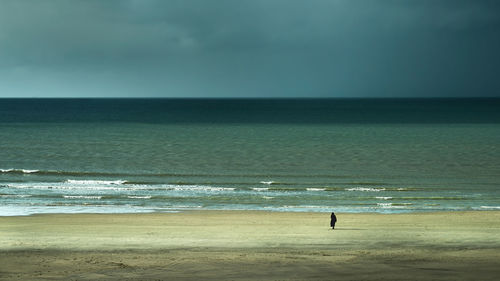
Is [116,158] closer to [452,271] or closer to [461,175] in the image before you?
[461,175]

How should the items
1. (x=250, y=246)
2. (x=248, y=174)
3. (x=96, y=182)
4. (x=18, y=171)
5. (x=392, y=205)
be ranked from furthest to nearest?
(x=248, y=174) < (x=18, y=171) < (x=96, y=182) < (x=392, y=205) < (x=250, y=246)

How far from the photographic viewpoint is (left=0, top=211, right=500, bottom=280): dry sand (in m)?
17.0

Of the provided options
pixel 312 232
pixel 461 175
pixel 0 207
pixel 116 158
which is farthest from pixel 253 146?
pixel 312 232

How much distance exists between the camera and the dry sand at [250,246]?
17031 millimetres

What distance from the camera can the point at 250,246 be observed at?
21109 mm

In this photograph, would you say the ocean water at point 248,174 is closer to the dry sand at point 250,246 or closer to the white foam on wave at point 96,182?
the white foam on wave at point 96,182

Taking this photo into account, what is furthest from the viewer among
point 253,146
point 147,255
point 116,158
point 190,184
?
point 253,146

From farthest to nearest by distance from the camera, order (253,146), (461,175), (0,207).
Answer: (253,146) → (461,175) → (0,207)

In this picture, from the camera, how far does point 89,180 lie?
134 ft

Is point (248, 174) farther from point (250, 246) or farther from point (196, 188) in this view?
point (250, 246)

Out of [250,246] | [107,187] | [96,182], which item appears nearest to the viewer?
[250,246]

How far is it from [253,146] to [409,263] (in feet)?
162

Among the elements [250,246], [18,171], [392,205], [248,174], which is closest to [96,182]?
[18,171]

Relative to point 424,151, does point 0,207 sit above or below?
below
